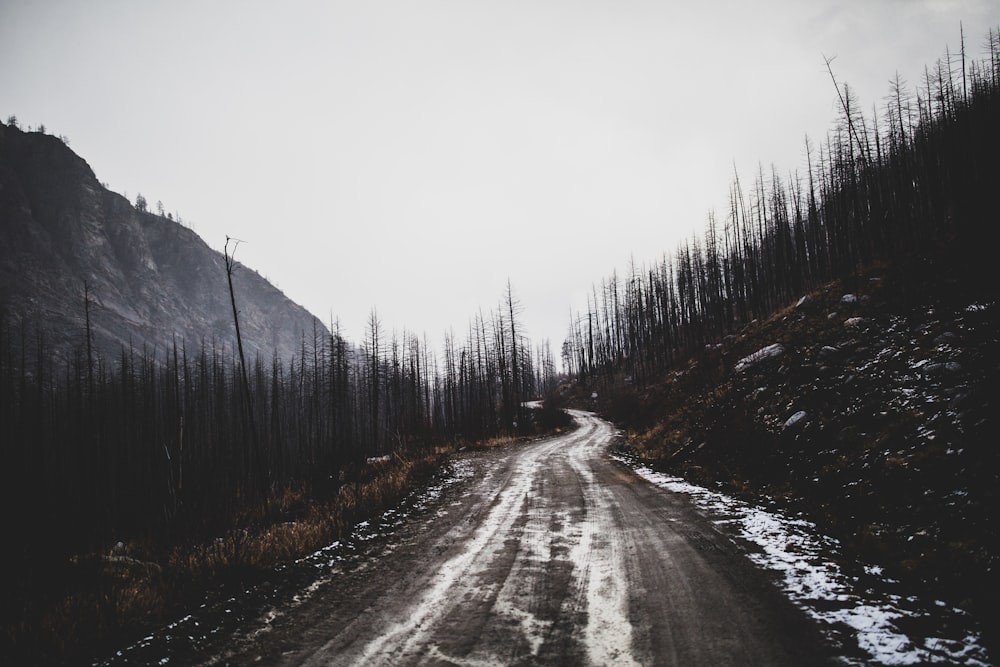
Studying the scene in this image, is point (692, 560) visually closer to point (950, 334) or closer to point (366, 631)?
point (366, 631)

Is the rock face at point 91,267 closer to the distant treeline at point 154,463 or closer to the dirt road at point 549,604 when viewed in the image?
the distant treeline at point 154,463

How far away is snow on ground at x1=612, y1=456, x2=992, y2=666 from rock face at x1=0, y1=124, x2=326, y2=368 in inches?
4425

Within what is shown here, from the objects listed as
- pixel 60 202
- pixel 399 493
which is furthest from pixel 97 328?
pixel 399 493

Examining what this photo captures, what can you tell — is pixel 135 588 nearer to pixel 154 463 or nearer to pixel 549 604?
pixel 549 604

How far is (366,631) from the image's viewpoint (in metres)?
3.66

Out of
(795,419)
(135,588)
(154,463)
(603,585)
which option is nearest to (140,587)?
(135,588)

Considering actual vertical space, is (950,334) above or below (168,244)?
below

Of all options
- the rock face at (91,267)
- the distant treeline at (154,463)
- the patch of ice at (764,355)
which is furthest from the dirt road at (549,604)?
the rock face at (91,267)

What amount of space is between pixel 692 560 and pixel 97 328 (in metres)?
158

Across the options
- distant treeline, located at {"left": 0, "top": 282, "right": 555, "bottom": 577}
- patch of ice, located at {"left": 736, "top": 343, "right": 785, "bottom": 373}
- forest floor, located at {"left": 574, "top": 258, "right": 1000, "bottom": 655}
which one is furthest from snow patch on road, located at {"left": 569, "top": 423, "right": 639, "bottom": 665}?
patch of ice, located at {"left": 736, "top": 343, "right": 785, "bottom": 373}

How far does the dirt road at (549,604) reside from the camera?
10.5 ft

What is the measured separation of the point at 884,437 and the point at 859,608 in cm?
486

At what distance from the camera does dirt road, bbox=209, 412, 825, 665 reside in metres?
3.19

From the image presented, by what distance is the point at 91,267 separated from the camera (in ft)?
469
